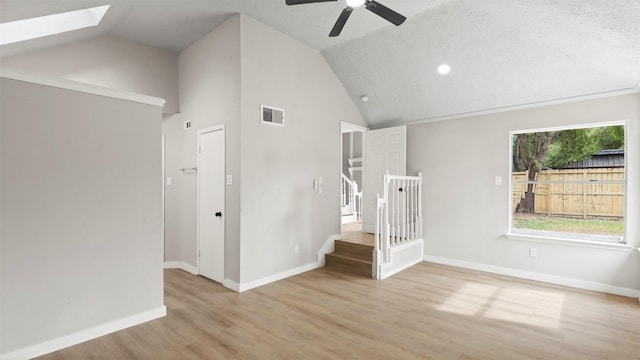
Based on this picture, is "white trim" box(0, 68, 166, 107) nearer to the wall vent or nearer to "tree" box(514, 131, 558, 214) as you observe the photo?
the wall vent

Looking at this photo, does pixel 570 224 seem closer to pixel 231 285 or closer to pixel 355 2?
pixel 355 2

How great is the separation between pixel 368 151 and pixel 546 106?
2742mm

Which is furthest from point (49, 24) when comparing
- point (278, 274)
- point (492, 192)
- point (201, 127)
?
point (492, 192)

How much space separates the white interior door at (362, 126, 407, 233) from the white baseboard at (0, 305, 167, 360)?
143 inches

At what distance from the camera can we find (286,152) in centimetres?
435

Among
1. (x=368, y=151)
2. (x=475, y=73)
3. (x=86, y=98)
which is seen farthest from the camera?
(x=368, y=151)

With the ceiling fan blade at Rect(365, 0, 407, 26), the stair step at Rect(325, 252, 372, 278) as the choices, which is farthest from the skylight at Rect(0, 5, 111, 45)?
the stair step at Rect(325, 252, 372, 278)

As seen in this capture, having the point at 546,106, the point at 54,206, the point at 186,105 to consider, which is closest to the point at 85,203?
the point at 54,206

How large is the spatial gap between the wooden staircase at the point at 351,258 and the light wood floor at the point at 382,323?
1.15 feet

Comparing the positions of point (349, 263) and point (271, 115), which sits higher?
point (271, 115)

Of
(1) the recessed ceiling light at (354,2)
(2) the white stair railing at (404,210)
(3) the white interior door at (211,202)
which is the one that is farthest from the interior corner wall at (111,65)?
(2) the white stair railing at (404,210)

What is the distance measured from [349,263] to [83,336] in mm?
3176

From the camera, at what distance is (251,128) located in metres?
3.90

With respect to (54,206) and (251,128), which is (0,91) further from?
(251,128)
